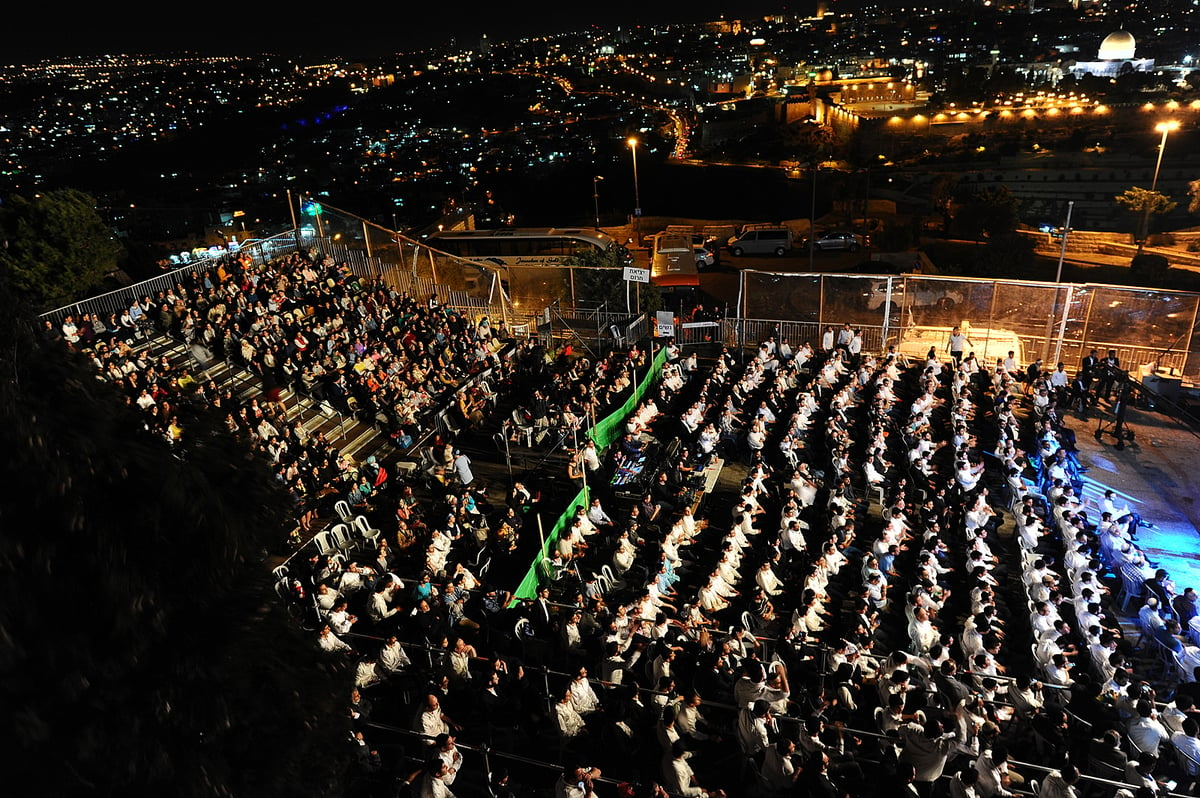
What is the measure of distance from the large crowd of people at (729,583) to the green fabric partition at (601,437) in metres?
0.25

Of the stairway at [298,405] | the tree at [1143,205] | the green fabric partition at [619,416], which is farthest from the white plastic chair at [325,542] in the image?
the tree at [1143,205]

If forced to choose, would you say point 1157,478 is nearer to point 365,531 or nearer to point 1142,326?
point 1142,326

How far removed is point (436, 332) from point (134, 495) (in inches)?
721

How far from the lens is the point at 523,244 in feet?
115

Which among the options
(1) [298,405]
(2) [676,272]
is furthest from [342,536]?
(2) [676,272]

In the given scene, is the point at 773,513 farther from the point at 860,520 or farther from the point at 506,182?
the point at 506,182

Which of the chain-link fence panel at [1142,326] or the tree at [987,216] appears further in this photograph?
the tree at [987,216]

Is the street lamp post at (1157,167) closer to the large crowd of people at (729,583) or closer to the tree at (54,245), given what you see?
the large crowd of people at (729,583)

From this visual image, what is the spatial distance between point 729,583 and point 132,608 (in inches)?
393

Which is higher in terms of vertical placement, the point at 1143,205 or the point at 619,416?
the point at 619,416

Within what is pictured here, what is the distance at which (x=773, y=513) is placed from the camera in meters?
13.8

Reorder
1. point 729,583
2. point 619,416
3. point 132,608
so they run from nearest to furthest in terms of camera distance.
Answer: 1. point 132,608
2. point 729,583
3. point 619,416

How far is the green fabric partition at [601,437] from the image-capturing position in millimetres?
11898

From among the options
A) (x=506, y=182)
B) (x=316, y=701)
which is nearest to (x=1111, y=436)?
(x=316, y=701)
